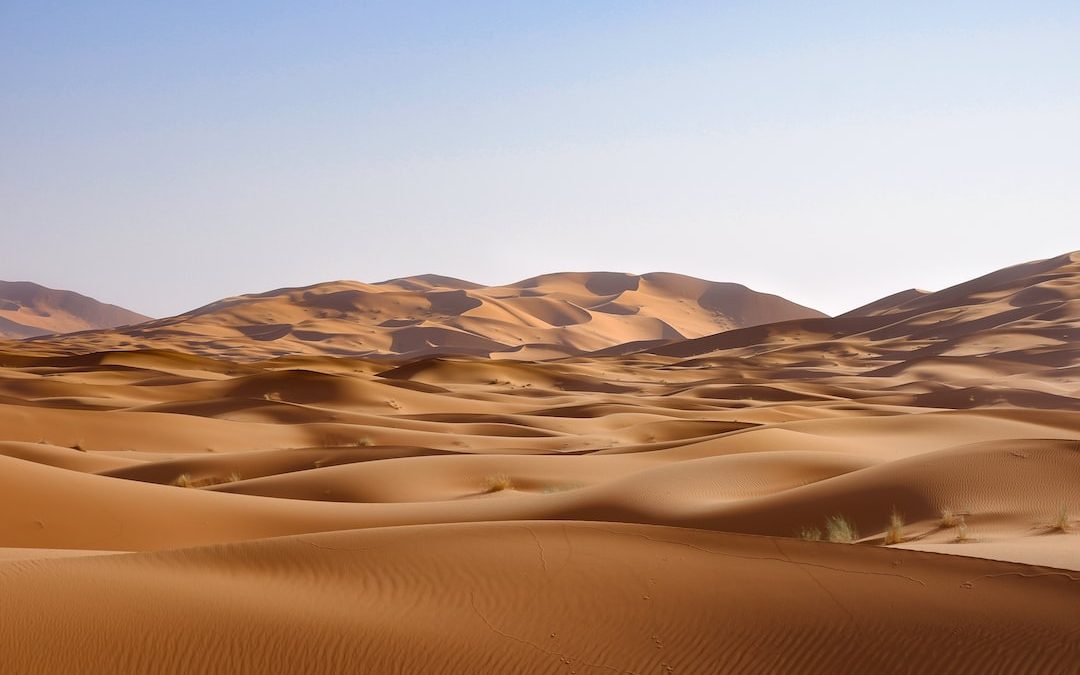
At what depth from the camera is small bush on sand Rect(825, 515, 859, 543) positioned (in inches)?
364

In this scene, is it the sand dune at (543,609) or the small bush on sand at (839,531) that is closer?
the sand dune at (543,609)

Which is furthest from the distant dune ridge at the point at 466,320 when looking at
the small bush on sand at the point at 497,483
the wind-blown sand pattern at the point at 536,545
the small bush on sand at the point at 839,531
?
the small bush on sand at the point at 839,531

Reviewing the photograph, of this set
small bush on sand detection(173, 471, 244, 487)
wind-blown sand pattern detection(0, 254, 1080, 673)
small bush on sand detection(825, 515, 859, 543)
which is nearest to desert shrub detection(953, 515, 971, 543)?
wind-blown sand pattern detection(0, 254, 1080, 673)

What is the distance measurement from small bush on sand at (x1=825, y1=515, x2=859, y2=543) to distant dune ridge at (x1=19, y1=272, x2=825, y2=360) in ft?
272

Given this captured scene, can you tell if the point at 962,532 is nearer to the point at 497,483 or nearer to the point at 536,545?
the point at 536,545

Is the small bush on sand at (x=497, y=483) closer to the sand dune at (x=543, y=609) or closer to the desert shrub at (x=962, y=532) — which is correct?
the desert shrub at (x=962, y=532)

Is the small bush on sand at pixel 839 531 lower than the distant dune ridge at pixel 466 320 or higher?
lower

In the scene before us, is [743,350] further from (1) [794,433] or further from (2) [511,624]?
(2) [511,624]

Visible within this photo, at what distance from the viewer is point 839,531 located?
9.80 metres

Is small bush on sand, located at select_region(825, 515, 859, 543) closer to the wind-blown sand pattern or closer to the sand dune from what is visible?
the wind-blown sand pattern

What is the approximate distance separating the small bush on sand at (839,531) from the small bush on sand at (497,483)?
5.87 metres

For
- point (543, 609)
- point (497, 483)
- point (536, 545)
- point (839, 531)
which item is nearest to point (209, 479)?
point (497, 483)

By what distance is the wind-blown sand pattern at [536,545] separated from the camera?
5125 mm

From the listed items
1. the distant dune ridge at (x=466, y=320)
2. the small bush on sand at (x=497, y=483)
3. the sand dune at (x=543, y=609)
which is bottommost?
the small bush on sand at (x=497, y=483)
